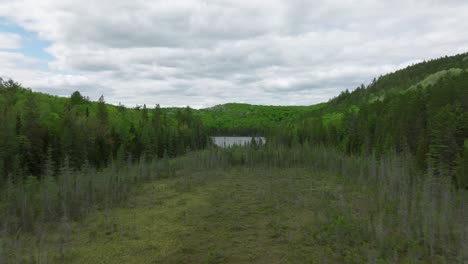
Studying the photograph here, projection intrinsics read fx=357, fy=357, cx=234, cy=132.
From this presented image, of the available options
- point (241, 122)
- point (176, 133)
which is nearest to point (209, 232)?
point (176, 133)

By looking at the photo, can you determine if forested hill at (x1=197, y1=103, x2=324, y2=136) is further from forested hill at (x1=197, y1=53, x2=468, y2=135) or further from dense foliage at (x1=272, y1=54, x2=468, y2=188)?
dense foliage at (x1=272, y1=54, x2=468, y2=188)

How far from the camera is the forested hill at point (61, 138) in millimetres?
34938

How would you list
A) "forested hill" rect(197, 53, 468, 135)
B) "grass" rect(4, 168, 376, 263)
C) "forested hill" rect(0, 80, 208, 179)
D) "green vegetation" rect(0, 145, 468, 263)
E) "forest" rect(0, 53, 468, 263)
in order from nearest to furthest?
"green vegetation" rect(0, 145, 468, 263) < "grass" rect(4, 168, 376, 263) < "forest" rect(0, 53, 468, 263) < "forested hill" rect(0, 80, 208, 179) < "forested hill" rect(197, 53, 468, 135)

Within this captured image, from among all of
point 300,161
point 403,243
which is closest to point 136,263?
point 403,243

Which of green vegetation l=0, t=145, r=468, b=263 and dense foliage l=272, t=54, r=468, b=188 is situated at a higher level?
dense foliage l=272, t=54, r=468, b=188

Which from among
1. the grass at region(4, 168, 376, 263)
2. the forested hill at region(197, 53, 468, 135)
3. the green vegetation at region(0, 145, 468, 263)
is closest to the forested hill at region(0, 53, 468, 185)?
the green vegetation at region(0, 145, 468, 263)

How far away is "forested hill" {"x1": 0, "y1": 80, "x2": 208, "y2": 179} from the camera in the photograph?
34.9 meters

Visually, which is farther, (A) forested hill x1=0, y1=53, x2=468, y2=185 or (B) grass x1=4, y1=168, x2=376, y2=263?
(A) forested hill x1=0, y1=53, x2=468, y2=185

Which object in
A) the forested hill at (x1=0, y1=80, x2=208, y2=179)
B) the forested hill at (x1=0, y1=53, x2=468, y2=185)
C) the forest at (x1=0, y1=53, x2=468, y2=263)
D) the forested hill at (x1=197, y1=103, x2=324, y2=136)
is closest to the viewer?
the forest at (x1=0, y1=53, x2=468, y2=263)

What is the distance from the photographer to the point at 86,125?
1961 inches

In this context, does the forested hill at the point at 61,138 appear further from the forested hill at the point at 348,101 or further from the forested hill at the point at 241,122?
the forested hill at the point at 241,122

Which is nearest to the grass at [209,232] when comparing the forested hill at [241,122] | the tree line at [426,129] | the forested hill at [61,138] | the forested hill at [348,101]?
the forested hill at [61,138]

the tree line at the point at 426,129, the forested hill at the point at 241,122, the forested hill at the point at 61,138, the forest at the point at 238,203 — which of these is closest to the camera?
the forest at the point at 238,203

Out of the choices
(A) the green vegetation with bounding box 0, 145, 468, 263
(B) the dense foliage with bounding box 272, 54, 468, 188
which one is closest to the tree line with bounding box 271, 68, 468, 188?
(B) the dense foliage with bounding box 272, 54, 468, 188
